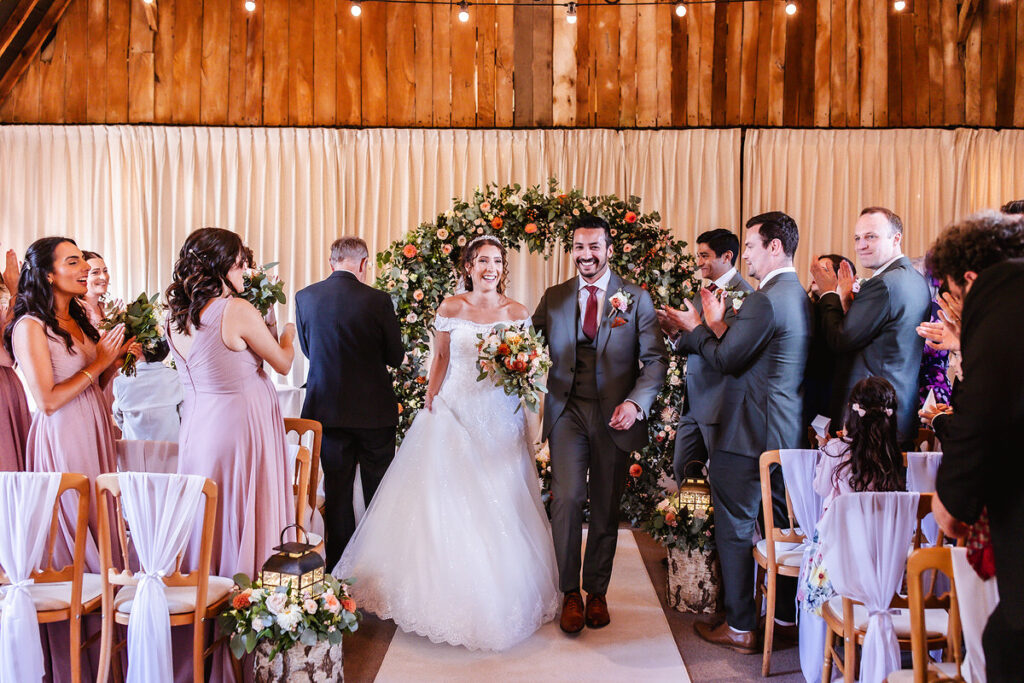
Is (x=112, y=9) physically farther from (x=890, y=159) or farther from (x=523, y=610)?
(x=890, y=159)

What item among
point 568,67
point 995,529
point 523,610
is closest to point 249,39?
point 568,67

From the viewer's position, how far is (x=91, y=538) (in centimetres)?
331

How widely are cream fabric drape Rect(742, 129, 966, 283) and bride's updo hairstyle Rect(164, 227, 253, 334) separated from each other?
5531mm

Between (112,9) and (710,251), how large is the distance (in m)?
6.25

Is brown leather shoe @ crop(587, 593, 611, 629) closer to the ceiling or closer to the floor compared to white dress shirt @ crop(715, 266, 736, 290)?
closer to the floor

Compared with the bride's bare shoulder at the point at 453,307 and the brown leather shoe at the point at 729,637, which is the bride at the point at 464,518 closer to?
the bride's bare shoulder at the point at 453,307

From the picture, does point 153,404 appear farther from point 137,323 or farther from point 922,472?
point 922,472

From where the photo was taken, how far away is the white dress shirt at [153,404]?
4.60 m

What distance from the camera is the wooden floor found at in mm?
3506

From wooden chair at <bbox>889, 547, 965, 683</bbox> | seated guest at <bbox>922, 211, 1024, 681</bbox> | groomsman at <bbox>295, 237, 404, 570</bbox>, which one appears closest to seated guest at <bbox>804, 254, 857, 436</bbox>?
wooden chair at <bbox>889, 547, 965, 683</bbox>

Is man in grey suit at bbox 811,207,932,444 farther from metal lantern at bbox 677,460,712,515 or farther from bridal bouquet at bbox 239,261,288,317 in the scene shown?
bridal bouquet at bbox 239,261,288,317

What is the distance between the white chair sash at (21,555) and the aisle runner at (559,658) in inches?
54.0

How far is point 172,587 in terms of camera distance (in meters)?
3.01

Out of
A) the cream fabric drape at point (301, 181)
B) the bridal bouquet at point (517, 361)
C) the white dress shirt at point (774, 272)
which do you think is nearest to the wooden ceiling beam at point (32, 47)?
the cream fabric drape at point (301, 181)
